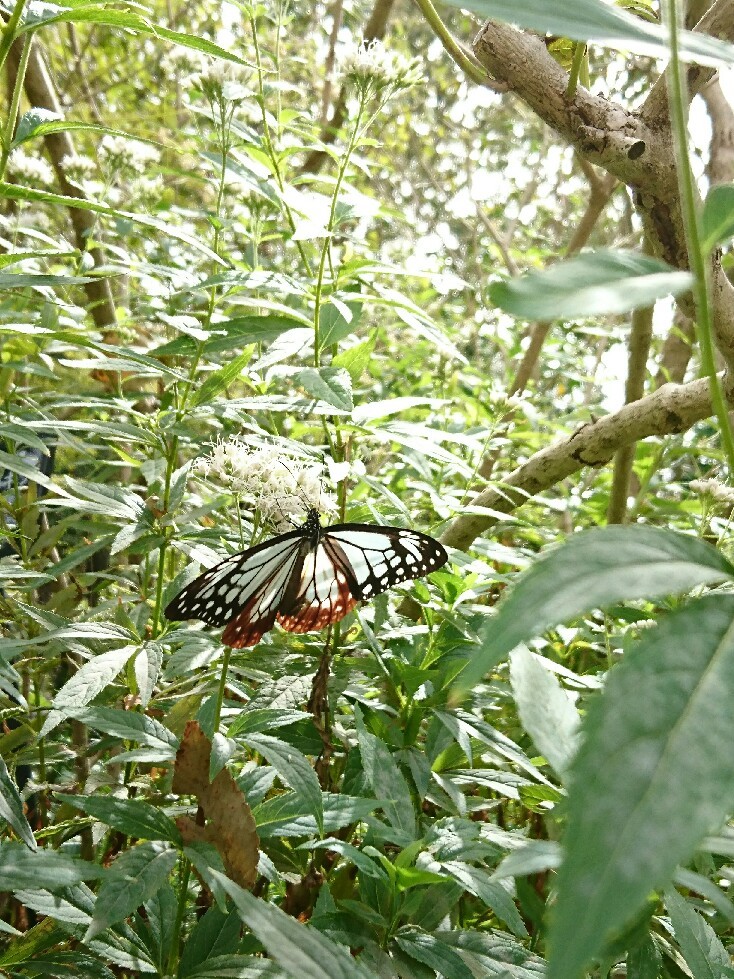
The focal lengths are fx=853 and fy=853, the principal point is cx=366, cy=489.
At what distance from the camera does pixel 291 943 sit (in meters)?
0.50

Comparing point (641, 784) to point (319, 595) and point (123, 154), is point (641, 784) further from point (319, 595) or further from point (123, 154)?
point (123, 154)

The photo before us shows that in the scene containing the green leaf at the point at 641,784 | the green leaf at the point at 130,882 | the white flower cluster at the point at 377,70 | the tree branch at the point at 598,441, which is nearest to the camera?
the green leaf at the point at 641,784

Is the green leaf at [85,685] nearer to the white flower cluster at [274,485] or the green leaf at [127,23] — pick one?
the white flower cluster at [274,485]

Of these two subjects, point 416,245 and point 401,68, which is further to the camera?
point 416,245

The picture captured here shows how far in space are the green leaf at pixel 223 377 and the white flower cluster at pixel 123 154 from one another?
0.96 meters

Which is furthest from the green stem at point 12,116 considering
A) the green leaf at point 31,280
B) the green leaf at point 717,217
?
the green leaf at point 717,217

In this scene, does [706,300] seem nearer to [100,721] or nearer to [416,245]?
[100,721]

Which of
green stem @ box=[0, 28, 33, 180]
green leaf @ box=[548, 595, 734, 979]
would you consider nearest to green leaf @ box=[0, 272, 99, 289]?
green stem @ box=[0, 28, 33, 180]

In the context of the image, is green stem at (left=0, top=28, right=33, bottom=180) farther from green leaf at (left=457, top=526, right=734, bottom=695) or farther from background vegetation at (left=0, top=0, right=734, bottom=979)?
green leaf at (left=457, top=526, right=734, bottom=695)

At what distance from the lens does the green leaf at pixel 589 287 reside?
332 millimetres

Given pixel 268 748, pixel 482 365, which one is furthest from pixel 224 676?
pixel 482 365

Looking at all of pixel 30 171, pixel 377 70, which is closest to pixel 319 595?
pixel 377 70

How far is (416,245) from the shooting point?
154 inches

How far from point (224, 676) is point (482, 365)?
2.32 metres
